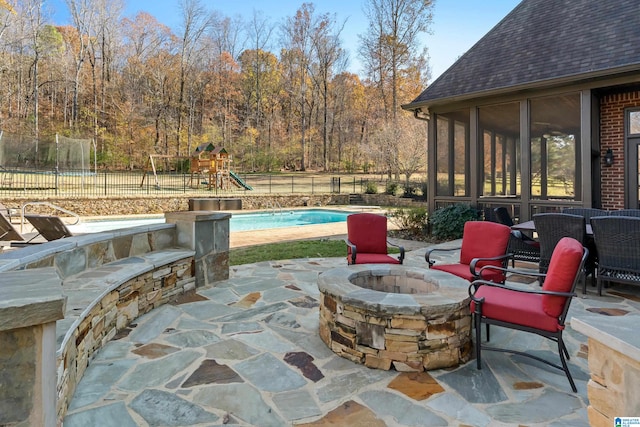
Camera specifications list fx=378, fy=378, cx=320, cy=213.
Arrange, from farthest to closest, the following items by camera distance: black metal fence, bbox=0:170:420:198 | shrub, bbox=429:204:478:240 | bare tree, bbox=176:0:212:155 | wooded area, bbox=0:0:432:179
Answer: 1. bare tree, bbox=176:0:212:155
2. wooded area, bbox=0:0:432:179
3. black metal fence, bbox=0:170:420:198
4. shrub, bbox=429:204:478:240

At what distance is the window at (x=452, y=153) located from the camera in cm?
875

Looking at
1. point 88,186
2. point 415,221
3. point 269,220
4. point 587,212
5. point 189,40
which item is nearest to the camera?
point 587,212

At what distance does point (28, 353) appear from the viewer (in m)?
1.23

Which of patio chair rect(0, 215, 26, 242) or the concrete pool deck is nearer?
the concrete pool deck

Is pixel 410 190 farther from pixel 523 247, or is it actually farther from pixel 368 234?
pixel 368 234

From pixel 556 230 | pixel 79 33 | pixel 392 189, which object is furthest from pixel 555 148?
pixel 79 33

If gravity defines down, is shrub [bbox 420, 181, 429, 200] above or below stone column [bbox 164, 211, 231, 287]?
A: above

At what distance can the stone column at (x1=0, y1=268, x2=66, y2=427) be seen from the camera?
1.19 meters

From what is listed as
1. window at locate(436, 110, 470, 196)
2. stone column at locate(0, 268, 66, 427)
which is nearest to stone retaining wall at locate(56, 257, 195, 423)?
stone column at locate(0, 268, 66, 427)

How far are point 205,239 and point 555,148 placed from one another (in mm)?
7176

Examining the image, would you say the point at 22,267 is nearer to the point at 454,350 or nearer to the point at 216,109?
the point at 454,350

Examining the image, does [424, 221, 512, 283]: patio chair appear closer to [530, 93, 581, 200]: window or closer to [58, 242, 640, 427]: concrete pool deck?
[58, 242, 640, 427]: concrete pool deck

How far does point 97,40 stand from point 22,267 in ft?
111

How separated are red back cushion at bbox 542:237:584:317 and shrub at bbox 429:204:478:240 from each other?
5613 millimetres
